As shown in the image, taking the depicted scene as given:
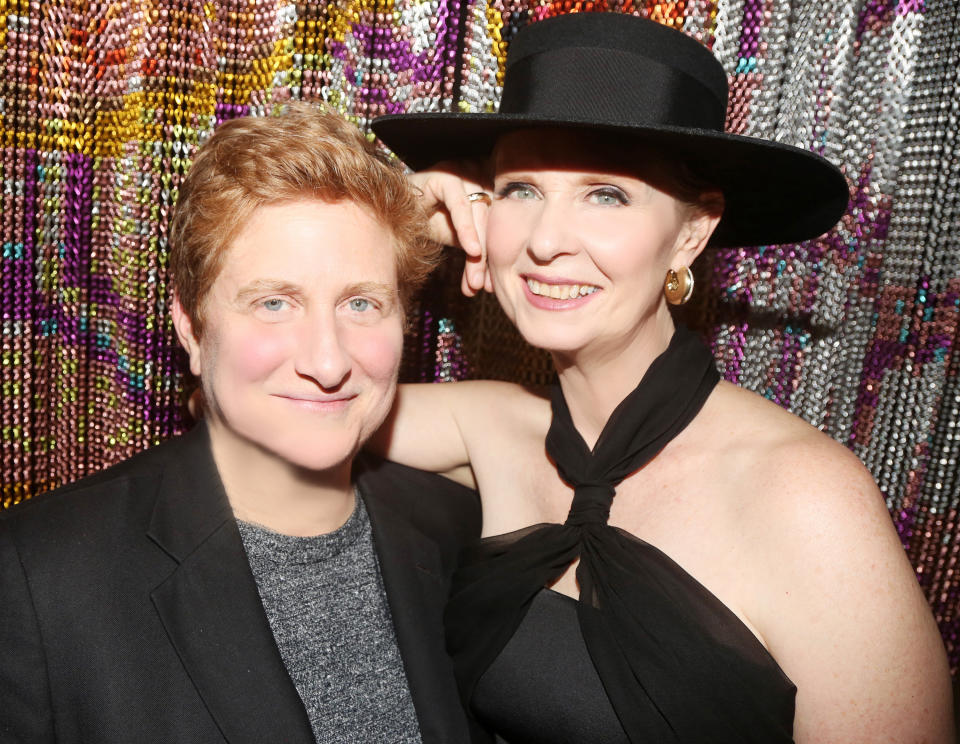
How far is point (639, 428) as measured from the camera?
63.5 inches

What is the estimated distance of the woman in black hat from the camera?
4.43ft

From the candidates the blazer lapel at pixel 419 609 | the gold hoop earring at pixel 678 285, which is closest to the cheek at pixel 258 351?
the blazer lapel at pixel 419 609

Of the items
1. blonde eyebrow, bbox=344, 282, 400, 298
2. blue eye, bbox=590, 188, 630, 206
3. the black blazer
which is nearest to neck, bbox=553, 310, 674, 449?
blue eye, bbox=590, 188, 630, 206

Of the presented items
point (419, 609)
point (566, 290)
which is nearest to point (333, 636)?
point (419, 609)

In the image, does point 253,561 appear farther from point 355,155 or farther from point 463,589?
point 355,155

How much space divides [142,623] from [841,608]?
1.13 metres

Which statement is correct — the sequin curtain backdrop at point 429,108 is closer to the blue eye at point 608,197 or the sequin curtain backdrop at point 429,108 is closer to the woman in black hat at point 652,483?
the woman in black hat at point 652,483

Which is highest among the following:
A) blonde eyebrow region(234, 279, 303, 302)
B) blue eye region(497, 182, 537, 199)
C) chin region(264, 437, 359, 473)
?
blue eye region(497, 182, 537, 199)

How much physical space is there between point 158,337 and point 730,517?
1349 millimetres

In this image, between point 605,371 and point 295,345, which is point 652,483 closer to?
point 605,371

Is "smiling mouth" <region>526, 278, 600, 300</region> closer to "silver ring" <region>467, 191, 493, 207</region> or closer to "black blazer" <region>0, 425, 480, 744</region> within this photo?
"silver ring" <region>467, 191, 493, 207</region>

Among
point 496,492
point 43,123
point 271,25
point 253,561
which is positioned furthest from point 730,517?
point 43,123

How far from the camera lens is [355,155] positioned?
1545 mm

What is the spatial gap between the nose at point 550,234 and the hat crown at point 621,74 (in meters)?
0.16
